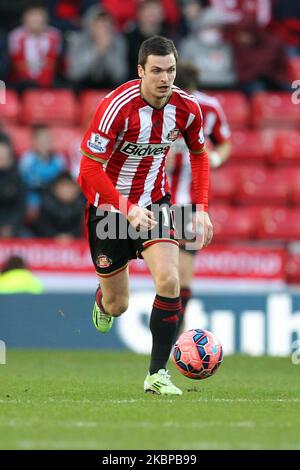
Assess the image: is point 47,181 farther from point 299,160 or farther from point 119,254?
point 119,254

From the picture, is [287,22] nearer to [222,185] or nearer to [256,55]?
[256,55]

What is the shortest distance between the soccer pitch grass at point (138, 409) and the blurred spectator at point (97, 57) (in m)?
5.97

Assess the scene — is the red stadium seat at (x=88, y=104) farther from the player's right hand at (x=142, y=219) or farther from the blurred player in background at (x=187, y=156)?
the player's right hand at (x=142, y=219)

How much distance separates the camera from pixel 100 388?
7.64 meters

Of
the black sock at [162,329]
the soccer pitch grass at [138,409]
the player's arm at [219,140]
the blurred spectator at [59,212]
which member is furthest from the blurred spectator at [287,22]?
the black sock at [162,329]

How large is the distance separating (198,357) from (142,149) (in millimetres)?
1350

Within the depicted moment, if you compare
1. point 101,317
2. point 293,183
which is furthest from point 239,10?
point 101,317

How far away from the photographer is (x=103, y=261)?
752cm

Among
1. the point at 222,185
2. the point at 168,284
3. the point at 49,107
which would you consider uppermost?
the point at 49,107

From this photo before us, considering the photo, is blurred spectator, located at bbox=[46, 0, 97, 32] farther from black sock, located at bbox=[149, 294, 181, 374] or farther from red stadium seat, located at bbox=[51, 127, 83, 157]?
black sock, located at bbox=[149, 294, 181, 374]

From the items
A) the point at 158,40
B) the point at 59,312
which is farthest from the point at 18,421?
the point at 59,312

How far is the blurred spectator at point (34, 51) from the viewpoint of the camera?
1437 centimetres

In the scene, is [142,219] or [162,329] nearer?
[142,219]

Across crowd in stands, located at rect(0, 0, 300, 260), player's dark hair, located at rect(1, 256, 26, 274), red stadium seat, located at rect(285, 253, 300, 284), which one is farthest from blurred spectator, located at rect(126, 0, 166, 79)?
player's dark hair, located at rect(1, 256, 26, 274)
